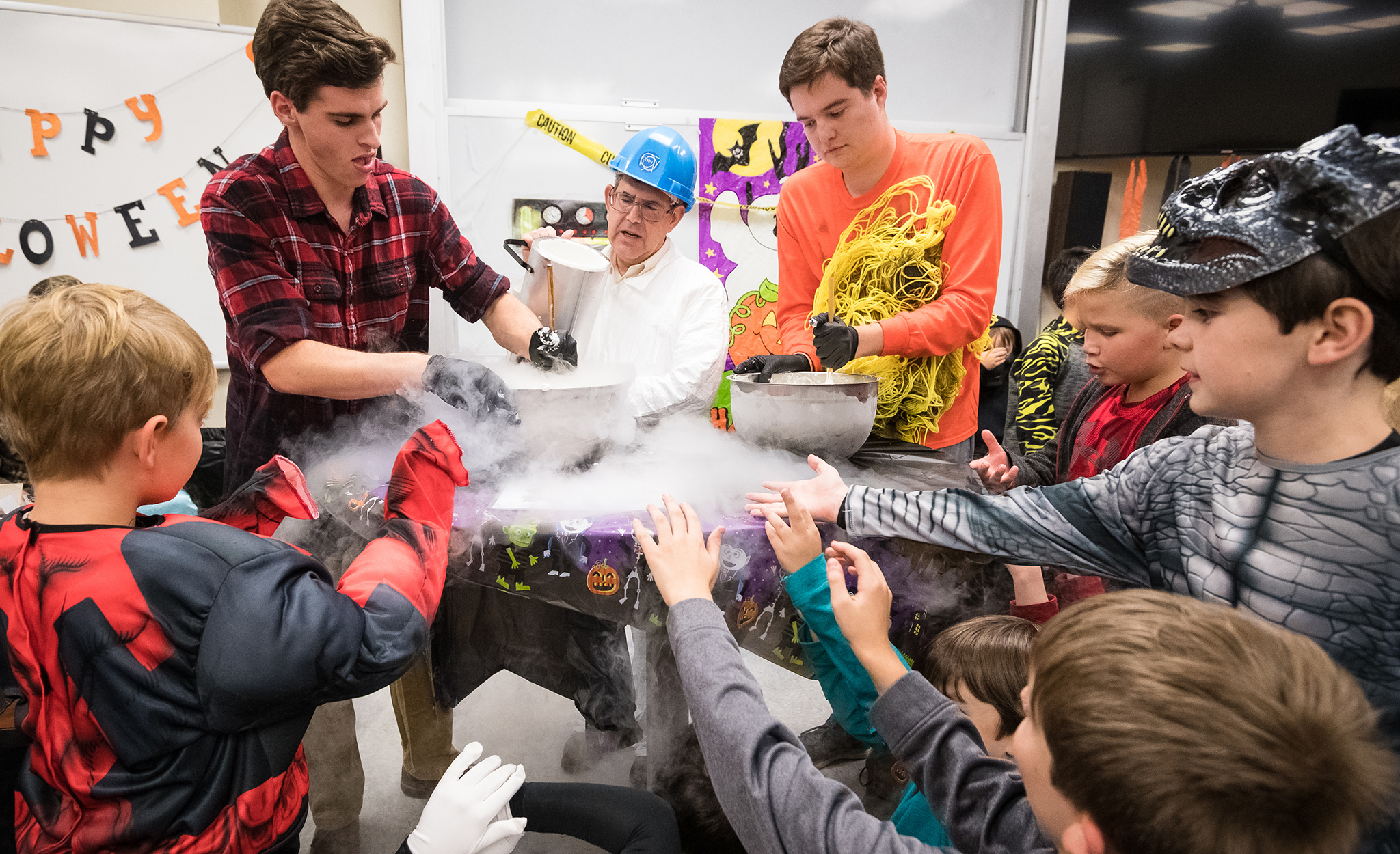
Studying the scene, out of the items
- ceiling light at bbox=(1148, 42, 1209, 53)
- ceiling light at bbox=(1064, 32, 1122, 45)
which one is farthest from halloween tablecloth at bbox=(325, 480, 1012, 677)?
ceiling light at bbox=(1148, 42, 1209, 53)

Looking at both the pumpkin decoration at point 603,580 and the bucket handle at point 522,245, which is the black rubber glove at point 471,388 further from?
the bucket handle at point 522,245

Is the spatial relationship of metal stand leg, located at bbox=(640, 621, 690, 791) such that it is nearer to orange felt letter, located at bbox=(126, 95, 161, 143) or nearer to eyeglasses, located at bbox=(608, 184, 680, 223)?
eyeglasses, located at bbox=(608, 184, 680, 223)

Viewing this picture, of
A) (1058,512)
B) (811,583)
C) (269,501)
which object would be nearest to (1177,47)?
(1058,512)

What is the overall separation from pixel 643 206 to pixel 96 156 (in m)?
2.24

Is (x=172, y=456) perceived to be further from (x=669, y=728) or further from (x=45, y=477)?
(x=669, y=728)

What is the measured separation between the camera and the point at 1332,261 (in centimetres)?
76

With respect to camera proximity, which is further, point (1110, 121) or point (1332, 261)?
point (1110, 121)


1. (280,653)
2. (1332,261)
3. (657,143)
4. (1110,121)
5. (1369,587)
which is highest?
(1110,121)

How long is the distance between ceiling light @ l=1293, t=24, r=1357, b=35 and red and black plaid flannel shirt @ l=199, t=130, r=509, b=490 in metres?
4.00

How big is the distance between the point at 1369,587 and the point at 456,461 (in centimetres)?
109

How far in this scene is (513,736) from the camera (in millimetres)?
2182

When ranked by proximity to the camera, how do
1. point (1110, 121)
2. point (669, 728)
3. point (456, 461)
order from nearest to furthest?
point (456, 461), point (669, 728), point (1110, 121)

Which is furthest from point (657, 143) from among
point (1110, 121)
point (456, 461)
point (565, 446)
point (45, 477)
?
point (1110, 121)

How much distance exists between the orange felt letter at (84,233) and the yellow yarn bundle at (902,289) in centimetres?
281
